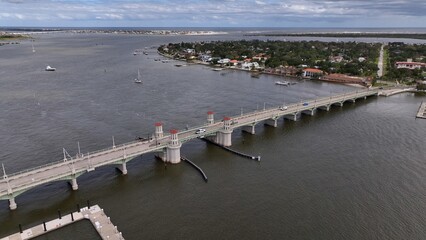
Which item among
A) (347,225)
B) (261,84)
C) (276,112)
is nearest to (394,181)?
(347,225)

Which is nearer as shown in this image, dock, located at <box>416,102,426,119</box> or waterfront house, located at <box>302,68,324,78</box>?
dock, located at <box>416,102,426,119</box>

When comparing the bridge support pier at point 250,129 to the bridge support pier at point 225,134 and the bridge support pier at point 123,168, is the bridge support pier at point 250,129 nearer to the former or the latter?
the bridge support pier at point 225,134

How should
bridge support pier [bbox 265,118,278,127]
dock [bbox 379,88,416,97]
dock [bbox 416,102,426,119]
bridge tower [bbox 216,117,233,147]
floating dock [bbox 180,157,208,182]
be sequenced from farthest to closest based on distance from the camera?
dock [bbox 379,88,416,97]
dock [bbox 416,102,426,119]
bridge support pier [bbox 265,118,278,127]
bridge tower [bbox 216,117,233,147]
floating dock [bbox 180,157,208,182]

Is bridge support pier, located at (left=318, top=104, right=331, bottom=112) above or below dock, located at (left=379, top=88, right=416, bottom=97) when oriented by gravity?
below

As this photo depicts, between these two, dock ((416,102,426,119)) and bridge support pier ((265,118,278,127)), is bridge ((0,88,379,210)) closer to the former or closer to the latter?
bridge support pier ((265,118,278,127))

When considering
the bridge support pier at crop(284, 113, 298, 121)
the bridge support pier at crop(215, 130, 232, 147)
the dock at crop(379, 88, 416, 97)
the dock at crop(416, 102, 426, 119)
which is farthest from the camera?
the dock at crop(379, 88, 416, 97)

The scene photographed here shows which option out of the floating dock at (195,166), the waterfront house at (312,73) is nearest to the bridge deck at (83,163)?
the floating dock at (195,166)

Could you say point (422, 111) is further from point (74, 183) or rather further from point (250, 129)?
point (74, 183)

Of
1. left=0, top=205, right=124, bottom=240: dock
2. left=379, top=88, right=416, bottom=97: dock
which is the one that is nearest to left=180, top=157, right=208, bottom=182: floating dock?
left=0, top=205, right=124, bottom=240: dock
